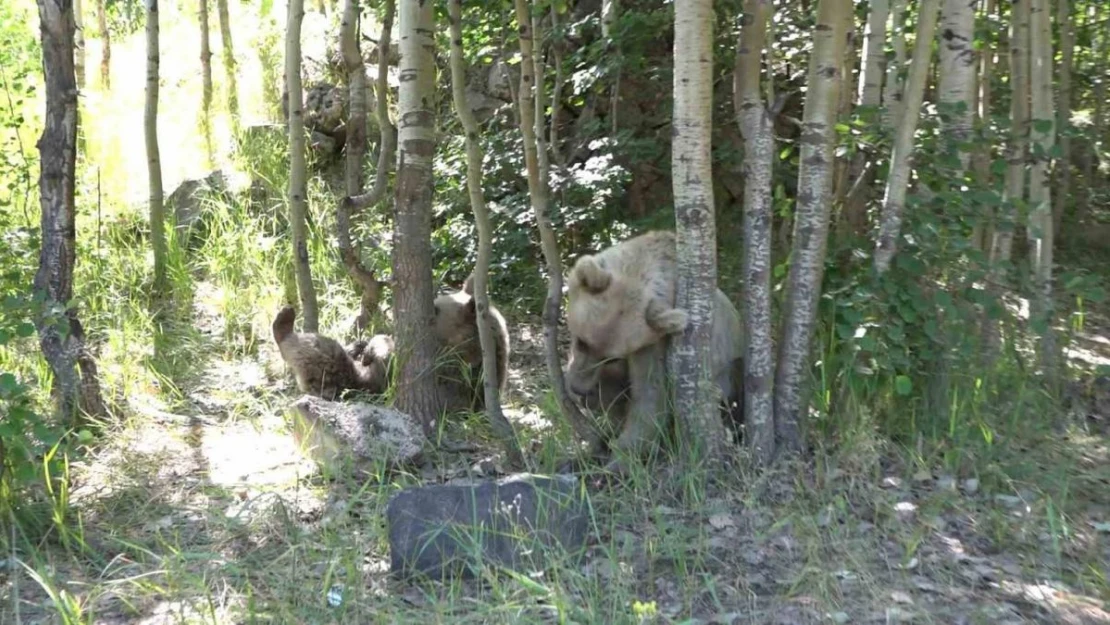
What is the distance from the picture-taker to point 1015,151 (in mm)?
5895

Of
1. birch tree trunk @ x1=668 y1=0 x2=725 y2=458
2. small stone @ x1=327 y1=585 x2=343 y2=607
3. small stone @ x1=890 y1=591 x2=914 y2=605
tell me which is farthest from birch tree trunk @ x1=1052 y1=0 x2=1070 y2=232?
small stone @ x1=327 y1=585 x2=343 y2=607

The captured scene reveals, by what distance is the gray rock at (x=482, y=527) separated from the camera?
4.03 m

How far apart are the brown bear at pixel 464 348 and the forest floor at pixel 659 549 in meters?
1.33

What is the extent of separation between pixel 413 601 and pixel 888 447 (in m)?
2.44

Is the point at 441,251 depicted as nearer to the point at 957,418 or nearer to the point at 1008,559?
the point at 957,418

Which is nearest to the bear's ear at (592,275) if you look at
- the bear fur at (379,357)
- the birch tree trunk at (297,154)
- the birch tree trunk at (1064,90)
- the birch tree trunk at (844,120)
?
the birch tree trunk at (844,120)

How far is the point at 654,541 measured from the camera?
4172 mm

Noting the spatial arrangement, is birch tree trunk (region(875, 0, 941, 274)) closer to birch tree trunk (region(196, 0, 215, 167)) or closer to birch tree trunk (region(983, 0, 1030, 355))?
birch tree trunk (region(983, 0, 1030, 355))

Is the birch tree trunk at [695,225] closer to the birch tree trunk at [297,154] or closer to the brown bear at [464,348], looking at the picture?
the brown bear at [464,348]

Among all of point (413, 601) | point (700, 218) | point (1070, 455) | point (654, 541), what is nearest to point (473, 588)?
point (413, 601)

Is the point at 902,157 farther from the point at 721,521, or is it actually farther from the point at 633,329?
Answer: the point at 721,521

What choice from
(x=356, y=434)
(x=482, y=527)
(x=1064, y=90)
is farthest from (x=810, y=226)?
(x=1064, y=90)

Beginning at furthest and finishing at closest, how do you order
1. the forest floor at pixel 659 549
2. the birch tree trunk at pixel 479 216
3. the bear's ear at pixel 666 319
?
the birch tree trunk at pixel 479 216 < the bear's ear at pixel 666 319 < the forest floor at pixel 659 549

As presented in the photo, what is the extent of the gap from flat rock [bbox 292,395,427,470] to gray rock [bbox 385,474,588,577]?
0.95 m
